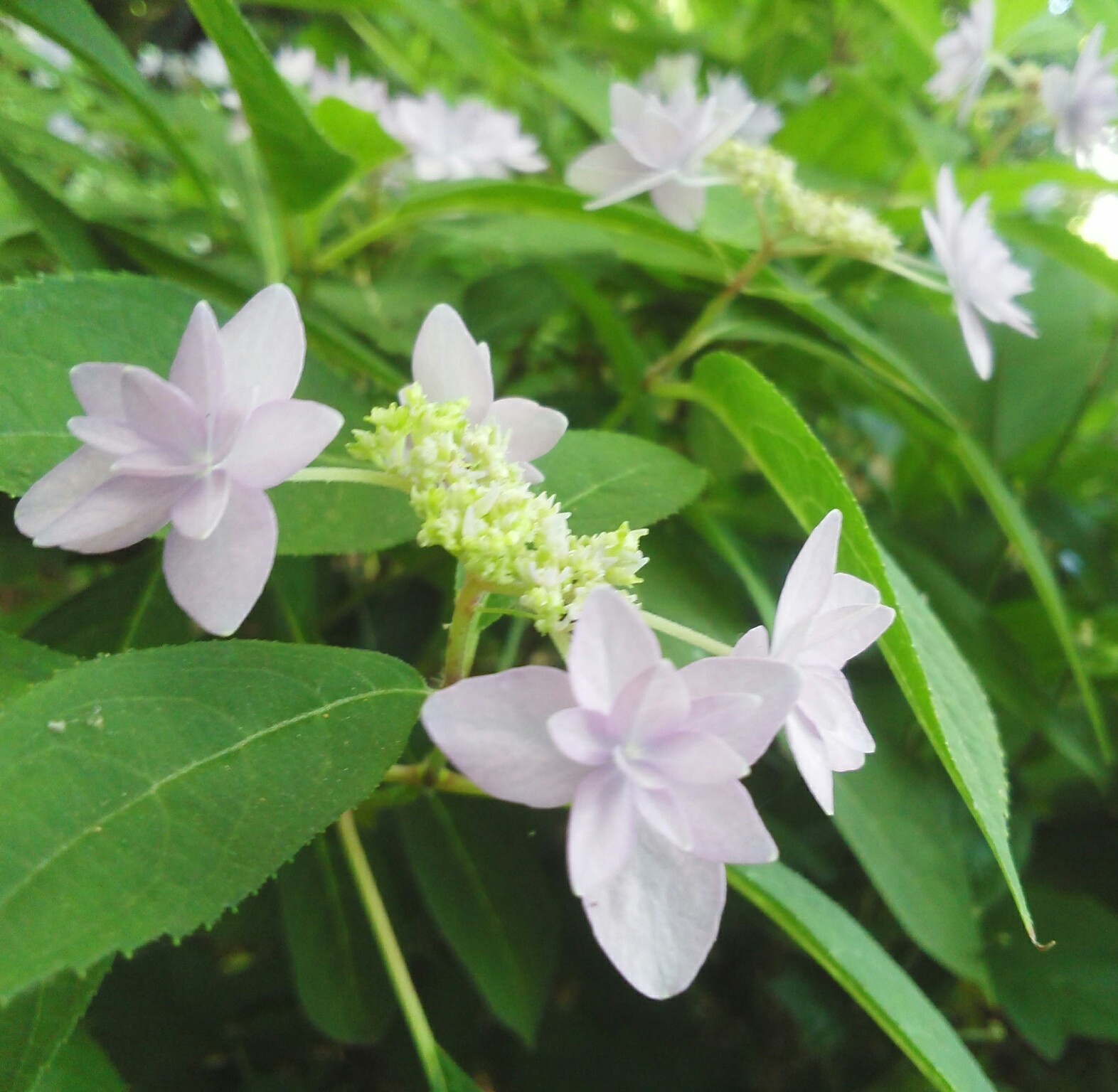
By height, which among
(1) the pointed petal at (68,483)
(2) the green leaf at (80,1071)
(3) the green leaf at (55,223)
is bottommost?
(2) the green leaf at (80,1071)

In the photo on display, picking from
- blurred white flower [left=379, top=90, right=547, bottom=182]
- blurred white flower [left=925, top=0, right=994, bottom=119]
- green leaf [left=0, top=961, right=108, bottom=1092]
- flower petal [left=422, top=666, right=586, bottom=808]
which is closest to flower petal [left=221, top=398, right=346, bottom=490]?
flower petal [left=422, top=666, right=586, bottom=808]

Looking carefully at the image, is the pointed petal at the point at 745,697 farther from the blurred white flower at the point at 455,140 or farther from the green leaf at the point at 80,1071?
the blurred white flower at the point at 455,140

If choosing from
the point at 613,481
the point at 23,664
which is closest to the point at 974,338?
the point at 613,481

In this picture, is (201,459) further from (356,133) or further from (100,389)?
(356,133)

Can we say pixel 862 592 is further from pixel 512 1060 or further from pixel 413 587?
pixel 512 1060

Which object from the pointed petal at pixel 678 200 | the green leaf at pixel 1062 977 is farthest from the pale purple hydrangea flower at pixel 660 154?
the green leaf at pixel 1062 977

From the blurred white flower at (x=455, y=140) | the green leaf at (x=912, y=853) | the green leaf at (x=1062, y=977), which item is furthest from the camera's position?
the blurred white flower at (x=455, y=140)
